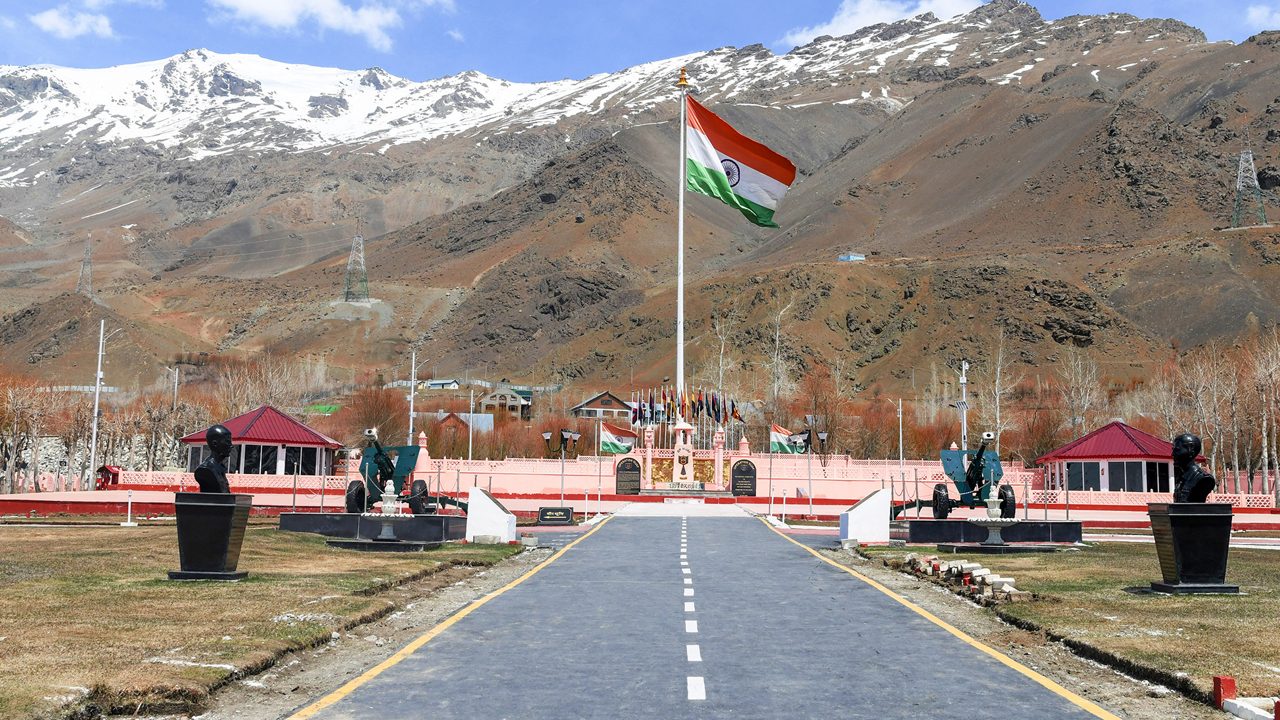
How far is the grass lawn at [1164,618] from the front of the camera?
1119 centimetres

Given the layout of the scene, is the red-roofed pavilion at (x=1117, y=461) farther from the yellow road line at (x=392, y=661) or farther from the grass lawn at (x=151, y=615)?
the yellow road line at (x=392, y=661)

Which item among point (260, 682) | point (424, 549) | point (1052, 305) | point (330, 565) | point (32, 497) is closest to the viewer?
point (260, 682)

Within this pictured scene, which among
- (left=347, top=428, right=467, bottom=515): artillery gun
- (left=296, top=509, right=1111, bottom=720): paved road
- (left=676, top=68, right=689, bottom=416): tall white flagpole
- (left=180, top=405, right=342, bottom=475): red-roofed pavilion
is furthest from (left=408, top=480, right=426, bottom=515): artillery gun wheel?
(left=180, top=405, right=342, bottom=475): red-roofed pavilion

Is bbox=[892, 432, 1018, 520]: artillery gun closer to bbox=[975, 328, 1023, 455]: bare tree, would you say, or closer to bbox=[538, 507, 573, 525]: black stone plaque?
bbox=[538, 507, 573, 525]: black stone plaque

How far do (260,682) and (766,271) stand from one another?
176316 mm

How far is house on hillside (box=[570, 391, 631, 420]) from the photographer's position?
5807 inches

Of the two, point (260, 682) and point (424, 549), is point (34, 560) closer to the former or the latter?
point (424, 549)

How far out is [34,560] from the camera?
20.1 meters

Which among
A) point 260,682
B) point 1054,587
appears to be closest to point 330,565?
point 260,682

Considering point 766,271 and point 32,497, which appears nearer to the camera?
point 32,497

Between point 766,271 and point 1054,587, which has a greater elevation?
point 766,271

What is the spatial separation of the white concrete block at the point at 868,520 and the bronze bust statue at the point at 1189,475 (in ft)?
47.5

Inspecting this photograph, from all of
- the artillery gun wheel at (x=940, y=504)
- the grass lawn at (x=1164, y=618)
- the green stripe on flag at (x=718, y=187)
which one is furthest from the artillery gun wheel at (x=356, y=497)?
the green stripe on flag at (x=718, y=187)

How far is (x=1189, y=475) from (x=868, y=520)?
15.0m
